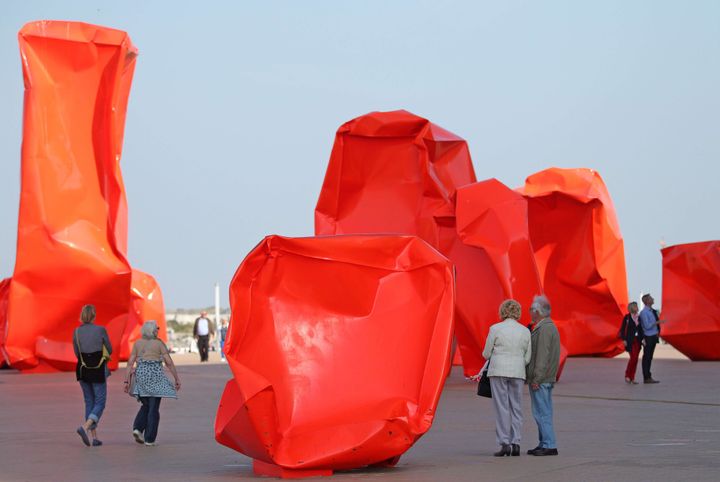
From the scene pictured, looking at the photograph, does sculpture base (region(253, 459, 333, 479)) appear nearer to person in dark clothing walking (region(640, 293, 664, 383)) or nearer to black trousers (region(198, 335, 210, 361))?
person in dark clothing walking (region(640, 293, 664, 383))

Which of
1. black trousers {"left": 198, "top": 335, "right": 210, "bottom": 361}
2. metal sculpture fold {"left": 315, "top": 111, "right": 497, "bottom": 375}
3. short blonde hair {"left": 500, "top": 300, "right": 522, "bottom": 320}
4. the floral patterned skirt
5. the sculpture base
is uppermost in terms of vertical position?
metal sculpture fold {"left": 315, "top": 111, "right": 497, "bottom": 375}

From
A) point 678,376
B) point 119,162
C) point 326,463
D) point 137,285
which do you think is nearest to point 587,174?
point 678,376

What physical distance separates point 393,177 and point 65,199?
9.79 metres

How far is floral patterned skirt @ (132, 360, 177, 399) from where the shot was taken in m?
14.2

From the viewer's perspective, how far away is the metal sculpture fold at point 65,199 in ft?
101

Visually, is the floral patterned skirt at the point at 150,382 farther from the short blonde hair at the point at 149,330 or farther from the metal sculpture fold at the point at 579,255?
the metal sculpture fold at the point at 579,255

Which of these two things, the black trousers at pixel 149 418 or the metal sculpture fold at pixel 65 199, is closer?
the black trousers at pixel 149 418

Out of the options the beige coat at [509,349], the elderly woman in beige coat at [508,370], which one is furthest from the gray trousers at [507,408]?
the beige coat at [509,349]

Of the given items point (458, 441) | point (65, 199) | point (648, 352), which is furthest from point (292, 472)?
point (65, 199)

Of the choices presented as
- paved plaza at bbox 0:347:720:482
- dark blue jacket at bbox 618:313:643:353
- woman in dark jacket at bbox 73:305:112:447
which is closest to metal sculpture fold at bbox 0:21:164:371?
paved plaza at bbox 0:347:720:482

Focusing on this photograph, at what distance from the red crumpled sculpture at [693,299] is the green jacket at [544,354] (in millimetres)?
20286

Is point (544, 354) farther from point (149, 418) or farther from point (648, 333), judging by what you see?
point (648, 333)

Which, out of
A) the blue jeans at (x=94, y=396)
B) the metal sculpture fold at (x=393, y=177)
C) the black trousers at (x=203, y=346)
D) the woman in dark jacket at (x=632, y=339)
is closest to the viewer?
the blue jeans at (x=94, y=396)

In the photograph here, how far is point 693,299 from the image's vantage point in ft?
106
